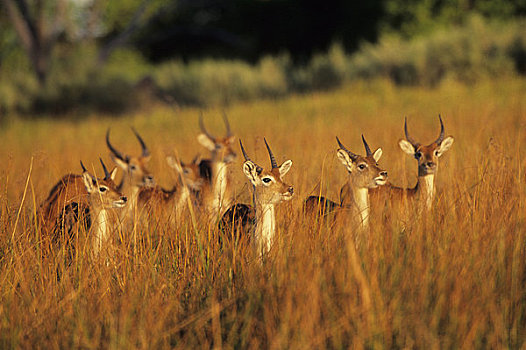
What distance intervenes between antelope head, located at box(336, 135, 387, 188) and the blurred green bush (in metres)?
11.1

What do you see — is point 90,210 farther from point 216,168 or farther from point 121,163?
point 216,168

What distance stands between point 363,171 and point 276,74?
627 inches

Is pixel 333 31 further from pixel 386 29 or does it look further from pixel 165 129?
pixel 165 129

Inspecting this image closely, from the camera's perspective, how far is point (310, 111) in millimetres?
12930

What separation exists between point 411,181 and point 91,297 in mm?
3380

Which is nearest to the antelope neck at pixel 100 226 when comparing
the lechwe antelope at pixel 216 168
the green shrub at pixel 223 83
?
the lechwe antelope at pixel 216 168

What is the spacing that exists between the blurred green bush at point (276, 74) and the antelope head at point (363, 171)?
11117 millimetres

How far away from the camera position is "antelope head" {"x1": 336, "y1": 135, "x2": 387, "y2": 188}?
160 inches

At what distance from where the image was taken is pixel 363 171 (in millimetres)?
4125

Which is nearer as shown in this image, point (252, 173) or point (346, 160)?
point (252, 173)

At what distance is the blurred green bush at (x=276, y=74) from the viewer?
14.9 m

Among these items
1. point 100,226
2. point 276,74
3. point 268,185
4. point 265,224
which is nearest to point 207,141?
point 100,226

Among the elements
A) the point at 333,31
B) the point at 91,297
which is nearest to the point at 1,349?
the point at 91,297

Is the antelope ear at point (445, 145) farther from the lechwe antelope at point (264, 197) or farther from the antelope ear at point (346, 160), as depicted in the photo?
the lechwe antelope at point (264, 197)
